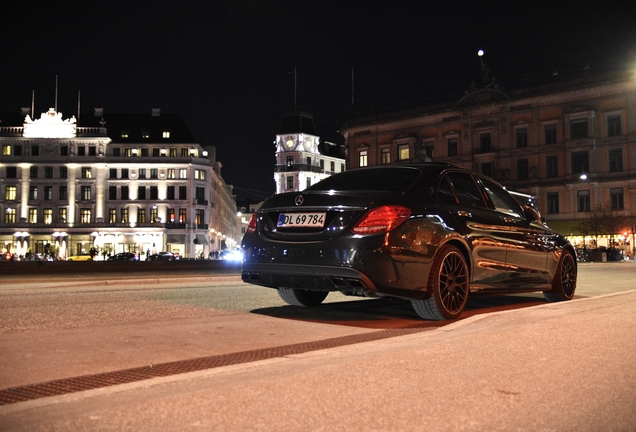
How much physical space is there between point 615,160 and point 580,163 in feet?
9.94

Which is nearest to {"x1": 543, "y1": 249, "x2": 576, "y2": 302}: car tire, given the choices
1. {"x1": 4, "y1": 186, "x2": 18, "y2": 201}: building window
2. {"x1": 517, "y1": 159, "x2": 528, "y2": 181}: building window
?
{"x1": 517, "y1": 159, "x2": 528, "y2": 181}: building window

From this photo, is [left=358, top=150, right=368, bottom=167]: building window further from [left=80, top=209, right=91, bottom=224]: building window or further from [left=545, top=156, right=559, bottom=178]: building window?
[left=80, top=209, right=91, bottom=224]: building window

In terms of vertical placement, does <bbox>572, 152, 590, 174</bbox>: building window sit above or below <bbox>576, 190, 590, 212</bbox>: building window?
above

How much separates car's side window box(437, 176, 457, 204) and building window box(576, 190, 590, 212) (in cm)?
5830

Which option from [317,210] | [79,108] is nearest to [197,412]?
[317,210]

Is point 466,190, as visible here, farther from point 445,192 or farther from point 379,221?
point 379,221

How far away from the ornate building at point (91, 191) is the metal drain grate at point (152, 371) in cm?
9137

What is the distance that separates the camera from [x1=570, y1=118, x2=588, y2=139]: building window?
202 ft

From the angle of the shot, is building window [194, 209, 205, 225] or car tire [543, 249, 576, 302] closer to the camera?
car tire [543, 249, 576, 302]

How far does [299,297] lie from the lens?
8133 millimetres

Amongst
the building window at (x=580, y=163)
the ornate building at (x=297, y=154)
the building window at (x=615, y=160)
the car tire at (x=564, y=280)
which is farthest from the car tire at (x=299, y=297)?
the ornate building at (x=297, y=154)

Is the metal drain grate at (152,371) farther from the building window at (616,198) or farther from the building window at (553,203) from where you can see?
the building window at (553,203)

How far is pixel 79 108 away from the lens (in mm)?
98812

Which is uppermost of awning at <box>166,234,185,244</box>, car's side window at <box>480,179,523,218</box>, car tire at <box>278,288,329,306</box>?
awning at <box>166,234,185,244</box>
